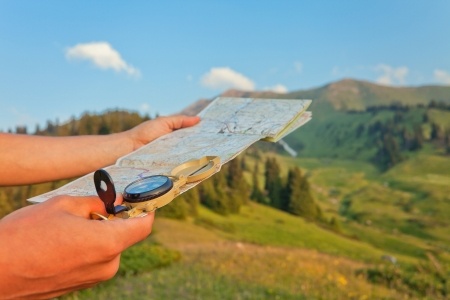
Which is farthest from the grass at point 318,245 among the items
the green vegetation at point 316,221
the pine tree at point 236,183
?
the pine tree at point 236,183

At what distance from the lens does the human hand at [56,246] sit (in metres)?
1.40

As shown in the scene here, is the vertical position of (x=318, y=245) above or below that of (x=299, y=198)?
below

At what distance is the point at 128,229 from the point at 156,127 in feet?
5.97

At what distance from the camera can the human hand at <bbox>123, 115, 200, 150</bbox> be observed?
326cm

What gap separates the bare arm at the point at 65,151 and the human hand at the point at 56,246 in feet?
4.54

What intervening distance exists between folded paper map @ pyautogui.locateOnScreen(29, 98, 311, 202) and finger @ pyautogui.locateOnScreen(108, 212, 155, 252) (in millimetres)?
274

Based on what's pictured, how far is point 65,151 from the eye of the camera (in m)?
2.97

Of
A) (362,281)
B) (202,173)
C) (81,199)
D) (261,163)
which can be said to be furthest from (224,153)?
(261,163)

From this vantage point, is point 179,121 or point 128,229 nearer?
point 128,229

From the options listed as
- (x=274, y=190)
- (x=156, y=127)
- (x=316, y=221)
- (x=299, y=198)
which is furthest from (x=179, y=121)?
(x=316, y=221)

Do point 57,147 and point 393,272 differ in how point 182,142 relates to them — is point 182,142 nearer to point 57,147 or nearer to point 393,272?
point 57,147

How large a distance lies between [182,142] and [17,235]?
4.80 feet

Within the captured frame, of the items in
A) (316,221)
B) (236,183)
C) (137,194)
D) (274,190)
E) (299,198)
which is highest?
(137,194)

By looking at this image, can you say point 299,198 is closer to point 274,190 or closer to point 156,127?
point 274,190
